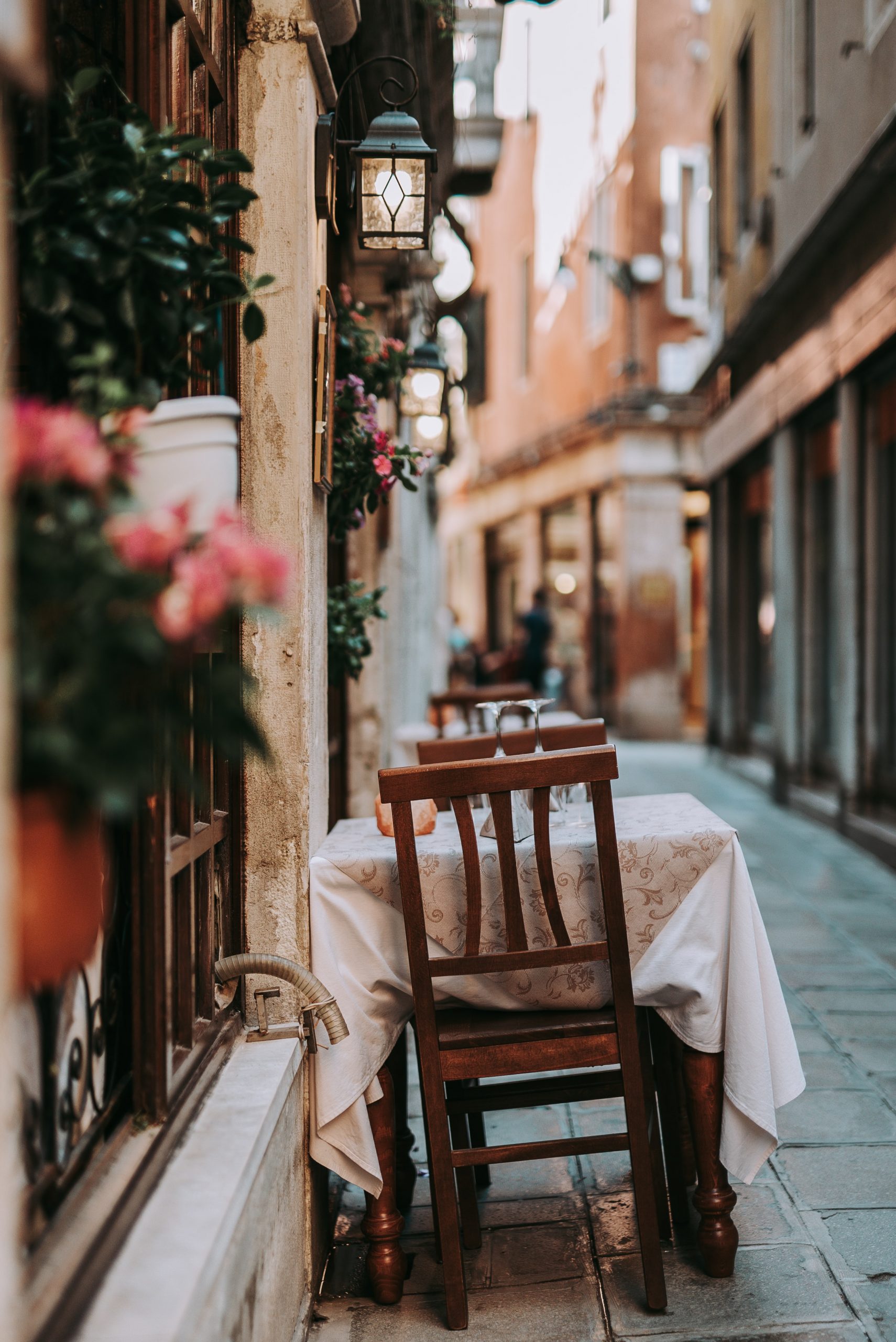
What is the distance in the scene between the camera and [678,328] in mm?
16938

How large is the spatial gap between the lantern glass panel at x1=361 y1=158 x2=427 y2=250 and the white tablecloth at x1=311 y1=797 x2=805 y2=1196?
5.91 feet

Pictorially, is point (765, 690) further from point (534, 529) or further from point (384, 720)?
point (534, 529)

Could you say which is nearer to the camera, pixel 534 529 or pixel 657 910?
pixel 657 910

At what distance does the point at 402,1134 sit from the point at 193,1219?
1.71 m

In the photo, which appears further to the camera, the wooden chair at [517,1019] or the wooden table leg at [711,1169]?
the wooden table leg at [711,1169]

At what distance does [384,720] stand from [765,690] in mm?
7131

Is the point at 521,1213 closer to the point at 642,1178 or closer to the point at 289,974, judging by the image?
the point at 642,1178

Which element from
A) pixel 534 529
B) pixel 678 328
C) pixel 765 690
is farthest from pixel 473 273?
pixel 534 529

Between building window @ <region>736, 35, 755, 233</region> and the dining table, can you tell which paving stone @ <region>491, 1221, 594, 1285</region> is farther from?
building window @ <region>736, 35, 755, 233</region>

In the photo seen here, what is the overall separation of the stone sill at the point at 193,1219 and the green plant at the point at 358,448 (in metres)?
1.66

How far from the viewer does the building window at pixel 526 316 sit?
22.3 meters

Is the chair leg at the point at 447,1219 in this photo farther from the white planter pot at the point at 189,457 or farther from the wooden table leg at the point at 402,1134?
the white planter pot at the point at 189,457

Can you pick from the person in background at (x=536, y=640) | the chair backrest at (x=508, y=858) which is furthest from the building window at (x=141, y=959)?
the person in background at (x=536, y=640)

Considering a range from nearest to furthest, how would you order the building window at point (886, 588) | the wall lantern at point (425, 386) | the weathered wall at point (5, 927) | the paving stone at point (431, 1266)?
the weathered wall at point (5, 927) < the paving stone at point (431, 1266) < the wall lantern at point (425, 386) < the building window at point (886, 588)
